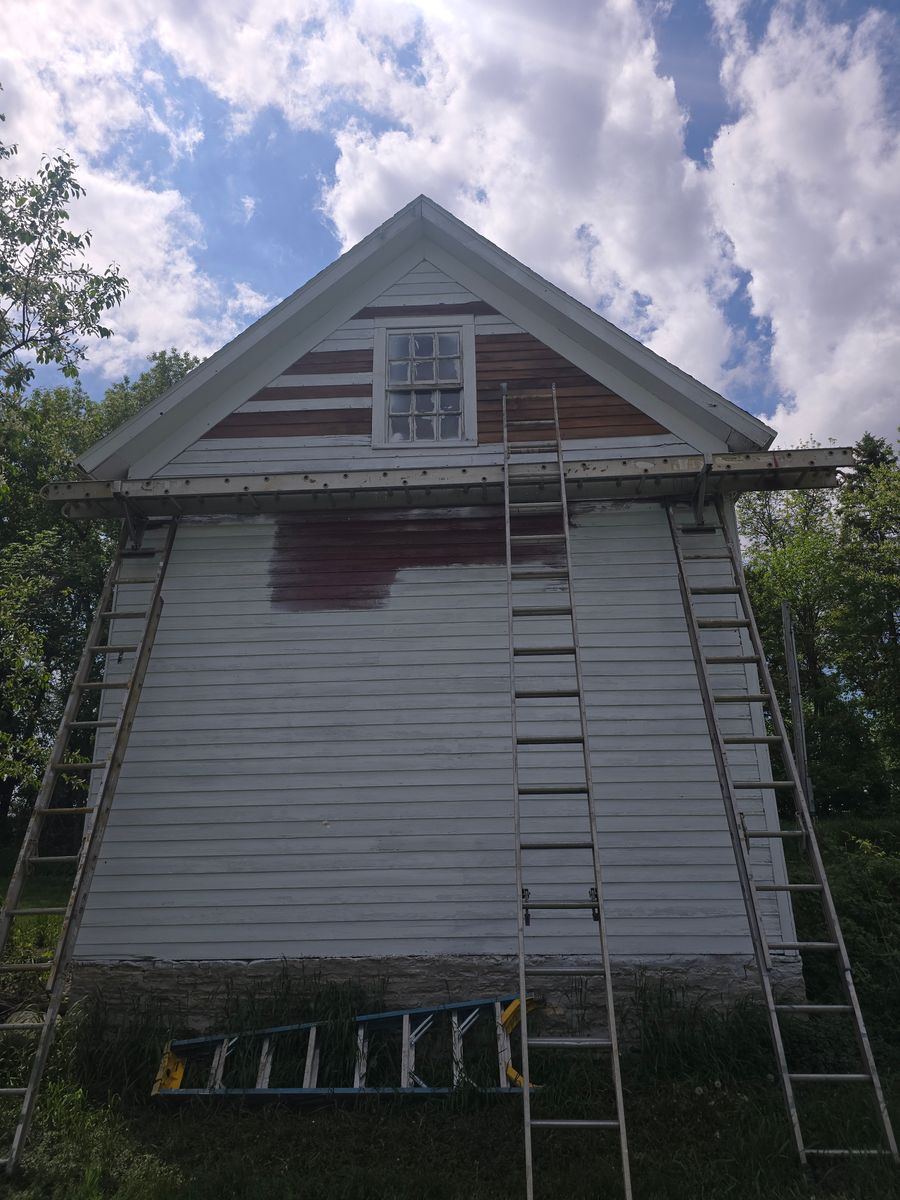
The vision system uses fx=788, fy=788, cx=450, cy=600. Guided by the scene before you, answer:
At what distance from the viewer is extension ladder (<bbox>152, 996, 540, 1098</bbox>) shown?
6.00 meters

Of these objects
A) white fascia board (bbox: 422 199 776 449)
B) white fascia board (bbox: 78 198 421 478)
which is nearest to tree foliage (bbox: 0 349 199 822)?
white fascia board (bbox: 78 198 421 478)

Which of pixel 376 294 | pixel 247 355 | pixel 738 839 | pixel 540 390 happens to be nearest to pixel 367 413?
pixel 247 355

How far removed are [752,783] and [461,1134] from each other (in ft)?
12.0

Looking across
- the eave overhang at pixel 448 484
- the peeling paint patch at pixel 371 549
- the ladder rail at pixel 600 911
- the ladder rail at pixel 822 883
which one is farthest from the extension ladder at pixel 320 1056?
the eave overhang at pixel 448 484

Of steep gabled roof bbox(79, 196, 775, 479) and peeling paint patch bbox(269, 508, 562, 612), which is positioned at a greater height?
steep gabled roof bbox(79, 196, 775, 479)

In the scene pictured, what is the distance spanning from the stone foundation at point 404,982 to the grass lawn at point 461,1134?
0.67 feet

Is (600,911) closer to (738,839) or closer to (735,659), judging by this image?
(738,839)

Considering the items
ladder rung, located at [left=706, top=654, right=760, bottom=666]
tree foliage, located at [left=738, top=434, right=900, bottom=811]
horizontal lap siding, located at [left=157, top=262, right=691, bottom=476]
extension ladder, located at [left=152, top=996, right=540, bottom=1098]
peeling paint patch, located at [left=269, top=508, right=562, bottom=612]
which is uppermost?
tree foliage, located at [left=738, top=434, right=900, bottom=811]

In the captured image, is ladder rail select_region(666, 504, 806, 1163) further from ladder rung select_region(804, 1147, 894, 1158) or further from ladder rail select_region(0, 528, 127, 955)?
ladder rail select_region(0, 528, 127, 955)

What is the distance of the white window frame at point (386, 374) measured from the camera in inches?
350

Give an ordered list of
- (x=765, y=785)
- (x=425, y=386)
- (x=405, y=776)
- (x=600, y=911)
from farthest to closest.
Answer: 1. (x=425, y=386)
2. (x=405, y=776)
3. (x=765, y=785)
4. (x=600, y=911)

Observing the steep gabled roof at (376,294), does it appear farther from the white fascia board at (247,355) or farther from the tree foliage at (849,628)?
the tree foliage at (849,628)

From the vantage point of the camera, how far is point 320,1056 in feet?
21.0

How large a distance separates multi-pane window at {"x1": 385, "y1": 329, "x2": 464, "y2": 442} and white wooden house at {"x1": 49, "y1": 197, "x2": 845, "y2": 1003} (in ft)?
0.09
